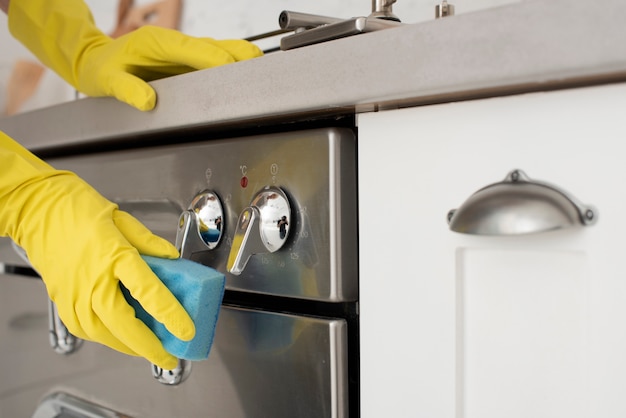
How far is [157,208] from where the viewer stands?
72 cm

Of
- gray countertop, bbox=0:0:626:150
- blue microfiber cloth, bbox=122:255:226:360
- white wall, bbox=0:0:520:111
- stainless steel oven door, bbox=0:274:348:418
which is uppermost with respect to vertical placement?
white wall, bbox=0:0:520:111

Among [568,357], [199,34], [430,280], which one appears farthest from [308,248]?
[199,34]

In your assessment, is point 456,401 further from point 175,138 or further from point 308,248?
point 175,138

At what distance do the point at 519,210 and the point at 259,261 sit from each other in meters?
0.26

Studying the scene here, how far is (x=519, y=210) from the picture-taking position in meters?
0.43

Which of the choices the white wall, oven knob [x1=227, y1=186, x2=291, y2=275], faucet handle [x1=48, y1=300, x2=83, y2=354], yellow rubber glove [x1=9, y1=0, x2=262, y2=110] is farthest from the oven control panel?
the white wall

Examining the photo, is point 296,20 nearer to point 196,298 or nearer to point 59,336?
point 196,298

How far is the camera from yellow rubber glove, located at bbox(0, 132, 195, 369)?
1.86 feet

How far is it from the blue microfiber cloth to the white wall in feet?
2.04

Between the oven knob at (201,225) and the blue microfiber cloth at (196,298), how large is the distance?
6 centimetres

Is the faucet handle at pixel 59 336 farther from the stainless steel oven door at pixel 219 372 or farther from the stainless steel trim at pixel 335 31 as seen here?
the stainless steel trim at pixel 335 31

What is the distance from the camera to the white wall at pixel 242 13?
1.13 meters

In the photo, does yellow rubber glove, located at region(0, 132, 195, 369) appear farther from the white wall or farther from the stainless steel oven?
the white wall

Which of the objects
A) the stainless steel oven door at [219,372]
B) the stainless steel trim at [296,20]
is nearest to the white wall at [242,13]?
the stainless steel trim at [296,20]
